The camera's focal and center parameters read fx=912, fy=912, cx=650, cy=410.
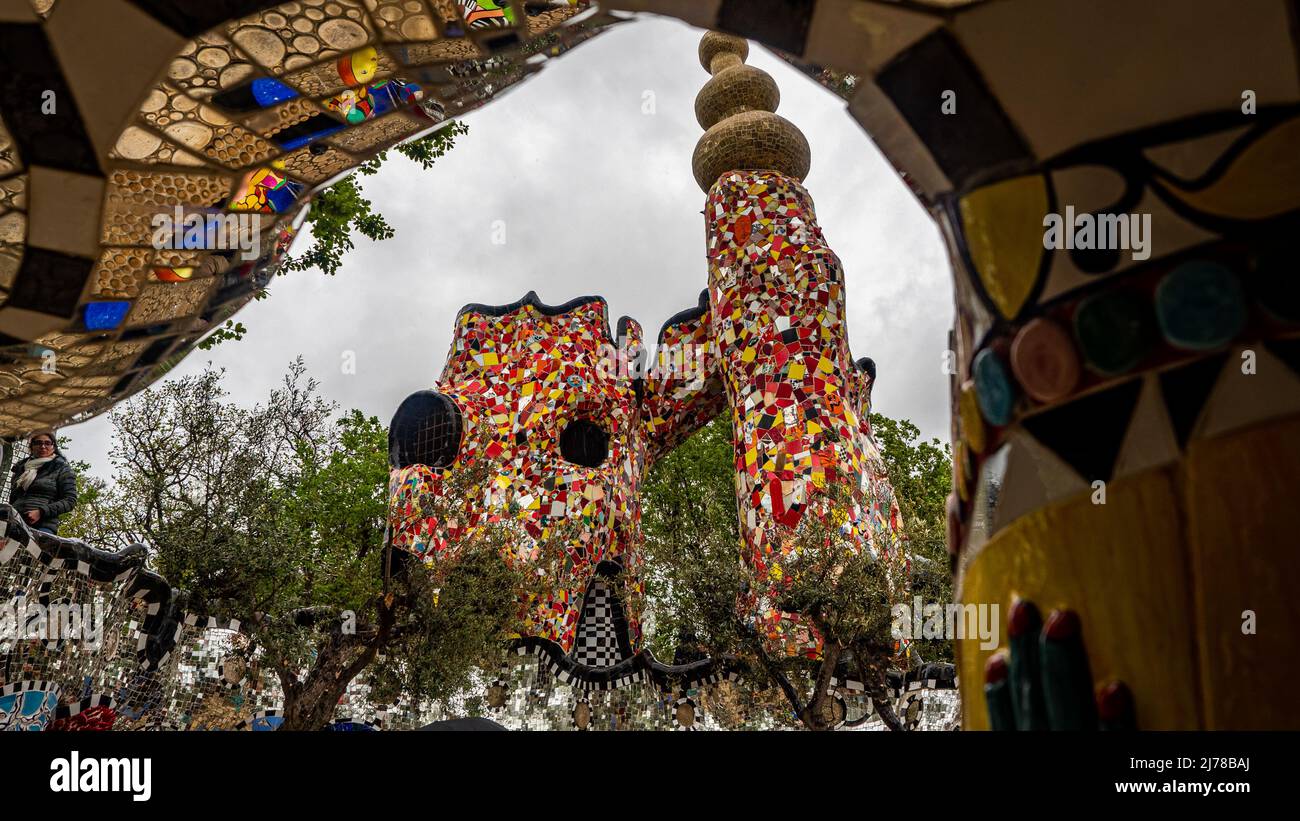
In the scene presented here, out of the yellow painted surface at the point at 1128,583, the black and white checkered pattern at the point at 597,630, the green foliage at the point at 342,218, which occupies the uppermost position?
the green foliage at the point at 342,218

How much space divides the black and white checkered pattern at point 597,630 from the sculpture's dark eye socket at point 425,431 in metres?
3.05

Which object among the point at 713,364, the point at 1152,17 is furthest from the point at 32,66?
the point at 713,364

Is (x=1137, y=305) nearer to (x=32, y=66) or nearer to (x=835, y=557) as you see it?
(x=32, y=66)

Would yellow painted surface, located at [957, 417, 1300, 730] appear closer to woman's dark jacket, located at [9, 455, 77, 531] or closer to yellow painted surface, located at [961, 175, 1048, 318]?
yellow painted surface, located at [961, 175, 1048, 318]

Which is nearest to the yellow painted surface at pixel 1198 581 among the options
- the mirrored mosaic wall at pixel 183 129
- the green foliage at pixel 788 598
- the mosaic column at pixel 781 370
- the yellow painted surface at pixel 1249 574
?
the yellow painted surface at pixel 1249 574

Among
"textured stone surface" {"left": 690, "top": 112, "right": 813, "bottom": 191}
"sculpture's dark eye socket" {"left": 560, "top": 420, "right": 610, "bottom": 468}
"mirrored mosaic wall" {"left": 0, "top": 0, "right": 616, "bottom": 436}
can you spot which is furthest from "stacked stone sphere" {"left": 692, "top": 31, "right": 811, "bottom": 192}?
"mirrored mosaic wall" {"left": 0, "top": 0, "right": 616, "bottom": 436}

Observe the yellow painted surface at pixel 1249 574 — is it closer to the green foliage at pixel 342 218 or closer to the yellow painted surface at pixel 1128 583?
the yellow painted surface at pixel 1128 583

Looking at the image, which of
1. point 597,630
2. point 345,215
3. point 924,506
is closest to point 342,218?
point 345,215

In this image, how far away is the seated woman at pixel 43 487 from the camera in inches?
269

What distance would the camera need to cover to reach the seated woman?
6.84 m

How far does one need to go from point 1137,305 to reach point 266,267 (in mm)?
2627

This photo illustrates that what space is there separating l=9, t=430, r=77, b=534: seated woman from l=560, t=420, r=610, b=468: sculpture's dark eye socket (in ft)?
24.9

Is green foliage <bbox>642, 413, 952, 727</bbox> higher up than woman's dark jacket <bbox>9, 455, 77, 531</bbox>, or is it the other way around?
woman's dark jacket <bbox>9, 455, 77, 531</bbox>

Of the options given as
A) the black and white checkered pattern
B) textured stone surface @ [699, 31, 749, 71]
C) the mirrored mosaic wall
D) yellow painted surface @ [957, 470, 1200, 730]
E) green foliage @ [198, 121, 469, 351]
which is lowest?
the black and white checkered pattern
